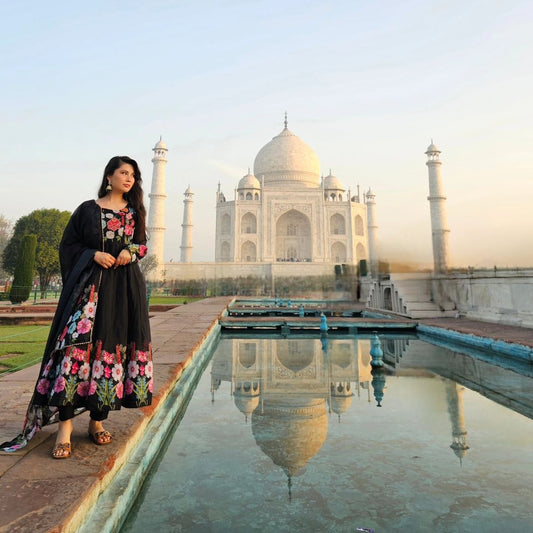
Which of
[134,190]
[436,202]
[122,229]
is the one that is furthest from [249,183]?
[122,229]

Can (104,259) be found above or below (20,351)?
above

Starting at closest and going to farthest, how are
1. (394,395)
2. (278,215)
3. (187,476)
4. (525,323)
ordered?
(187,476), (394,395), (525,323), (278,215)

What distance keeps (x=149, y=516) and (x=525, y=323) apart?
7499mm

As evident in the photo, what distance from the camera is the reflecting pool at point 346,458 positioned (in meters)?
1.39

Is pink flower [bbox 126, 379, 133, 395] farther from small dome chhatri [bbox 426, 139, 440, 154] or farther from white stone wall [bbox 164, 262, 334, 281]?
white stone wall [bbox 164, 262, 334, 281]

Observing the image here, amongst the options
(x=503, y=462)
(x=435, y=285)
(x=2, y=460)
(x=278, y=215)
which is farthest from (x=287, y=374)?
(x=278, y=215)

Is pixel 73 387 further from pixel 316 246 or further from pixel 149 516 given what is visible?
pixel 316 246

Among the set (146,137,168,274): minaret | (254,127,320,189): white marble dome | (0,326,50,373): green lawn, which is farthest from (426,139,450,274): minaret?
(0,326,50,373): green lawn

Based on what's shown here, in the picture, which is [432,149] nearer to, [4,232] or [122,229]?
[122,229]

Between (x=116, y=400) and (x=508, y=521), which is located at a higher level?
(x=116, y=400)

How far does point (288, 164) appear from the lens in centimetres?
2933

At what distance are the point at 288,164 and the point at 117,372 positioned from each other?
95.6 feet

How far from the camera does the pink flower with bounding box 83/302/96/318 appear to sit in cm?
143

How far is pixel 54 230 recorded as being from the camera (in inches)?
818
